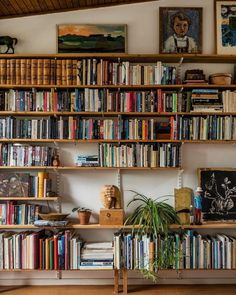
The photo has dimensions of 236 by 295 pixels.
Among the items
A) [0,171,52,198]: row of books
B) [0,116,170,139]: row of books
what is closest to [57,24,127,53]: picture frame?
[0,116,170,139]: row of books

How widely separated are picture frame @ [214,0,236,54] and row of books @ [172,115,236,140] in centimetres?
76

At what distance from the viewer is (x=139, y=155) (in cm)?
371

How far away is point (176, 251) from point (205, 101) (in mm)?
1527

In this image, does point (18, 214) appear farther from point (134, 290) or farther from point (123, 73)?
point (123, 73)

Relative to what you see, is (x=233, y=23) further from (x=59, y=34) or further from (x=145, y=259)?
(x=145, y=259)

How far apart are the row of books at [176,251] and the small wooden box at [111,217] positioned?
14cm

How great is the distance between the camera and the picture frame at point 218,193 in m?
3.75

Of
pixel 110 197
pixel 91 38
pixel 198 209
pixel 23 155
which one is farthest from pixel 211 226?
pixel 91 38

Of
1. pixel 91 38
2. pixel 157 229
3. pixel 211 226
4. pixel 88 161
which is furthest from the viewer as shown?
pixel 91 38

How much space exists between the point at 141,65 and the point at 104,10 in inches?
29.2

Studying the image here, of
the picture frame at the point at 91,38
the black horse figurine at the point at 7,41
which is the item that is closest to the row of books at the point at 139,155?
the picture frame at the point at 91,38

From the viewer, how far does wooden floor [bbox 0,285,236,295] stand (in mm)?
3584

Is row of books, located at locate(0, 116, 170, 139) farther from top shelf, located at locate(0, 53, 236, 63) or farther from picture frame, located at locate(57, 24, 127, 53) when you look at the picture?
picture frame, located at locate(57, 24, 127, 53)

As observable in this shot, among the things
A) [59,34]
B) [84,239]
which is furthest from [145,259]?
[59,34]
